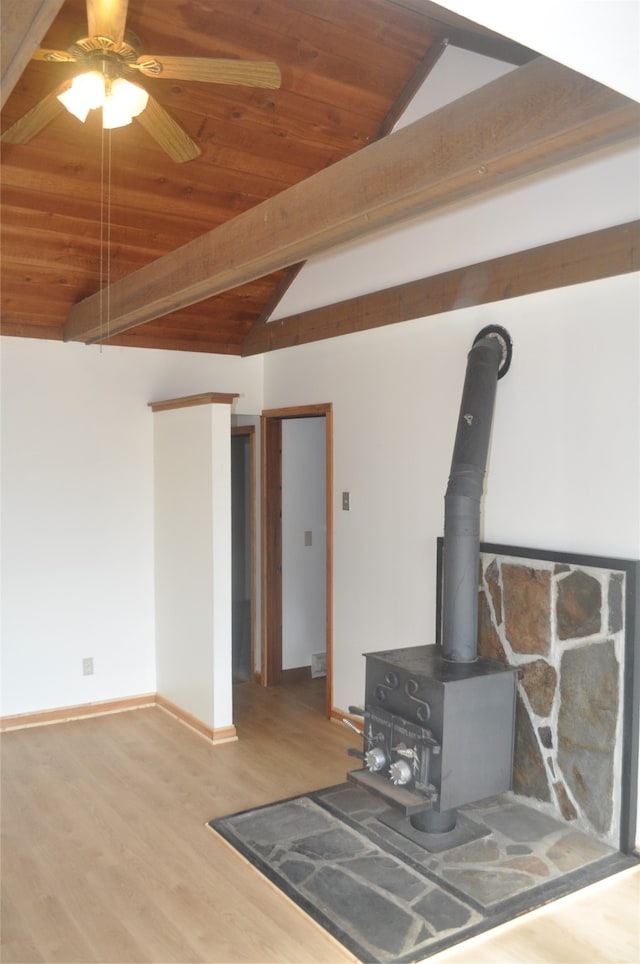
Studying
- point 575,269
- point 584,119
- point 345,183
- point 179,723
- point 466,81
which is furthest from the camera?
point 179,723

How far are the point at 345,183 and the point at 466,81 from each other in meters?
2.06

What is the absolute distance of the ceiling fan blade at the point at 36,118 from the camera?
2455 mm

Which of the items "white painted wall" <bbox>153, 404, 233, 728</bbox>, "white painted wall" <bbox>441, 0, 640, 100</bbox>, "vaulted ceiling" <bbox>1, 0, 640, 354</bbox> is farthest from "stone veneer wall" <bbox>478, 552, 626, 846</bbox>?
"white painted wall" <bbox>441, 0, 640, 100</bbox>

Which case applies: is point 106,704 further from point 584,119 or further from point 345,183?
point 584,119

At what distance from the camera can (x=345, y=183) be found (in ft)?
7.73

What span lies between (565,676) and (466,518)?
801 mm

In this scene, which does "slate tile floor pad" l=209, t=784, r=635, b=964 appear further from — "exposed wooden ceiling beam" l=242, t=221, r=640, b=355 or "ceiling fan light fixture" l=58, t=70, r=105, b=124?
"ceiling fan light fixture" l=58, t=70, r=105, b=124

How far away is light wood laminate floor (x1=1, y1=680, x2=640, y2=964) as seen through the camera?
262cm

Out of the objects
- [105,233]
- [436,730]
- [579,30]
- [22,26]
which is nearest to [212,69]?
[22,26]

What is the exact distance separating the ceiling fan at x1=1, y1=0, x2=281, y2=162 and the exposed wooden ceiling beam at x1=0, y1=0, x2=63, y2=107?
2.70 feet

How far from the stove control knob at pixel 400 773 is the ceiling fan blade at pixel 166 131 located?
2606 millimetres

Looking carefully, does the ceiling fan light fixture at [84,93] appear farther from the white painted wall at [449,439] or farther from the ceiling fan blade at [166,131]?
the white painted wall at [449,439]

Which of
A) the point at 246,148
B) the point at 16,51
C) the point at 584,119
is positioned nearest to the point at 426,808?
the point at 584,119

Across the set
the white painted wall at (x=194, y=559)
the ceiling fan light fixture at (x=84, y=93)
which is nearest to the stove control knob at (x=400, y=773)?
the white painted wall at (x=194, y=559)
